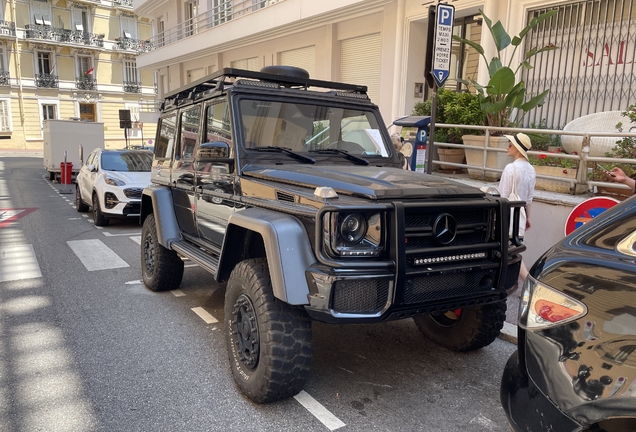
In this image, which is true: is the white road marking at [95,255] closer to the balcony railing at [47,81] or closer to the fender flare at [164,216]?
the fender flare at [164,216]

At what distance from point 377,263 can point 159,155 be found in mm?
4046

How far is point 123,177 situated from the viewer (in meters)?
10.5

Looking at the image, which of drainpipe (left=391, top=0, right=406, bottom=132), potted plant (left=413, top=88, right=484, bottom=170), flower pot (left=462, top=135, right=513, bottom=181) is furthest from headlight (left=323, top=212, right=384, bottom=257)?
drainpipe (left=391, top=0, right=406, bottom=132)

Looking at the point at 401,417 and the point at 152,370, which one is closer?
the point at 401,417

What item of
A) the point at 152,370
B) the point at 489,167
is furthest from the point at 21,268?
the point at 489,167

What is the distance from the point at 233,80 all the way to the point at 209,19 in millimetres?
18334

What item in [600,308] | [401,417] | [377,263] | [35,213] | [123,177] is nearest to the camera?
[600,308]

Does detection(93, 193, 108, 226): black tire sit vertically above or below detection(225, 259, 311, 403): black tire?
below

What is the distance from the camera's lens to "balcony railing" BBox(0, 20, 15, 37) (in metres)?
40.4

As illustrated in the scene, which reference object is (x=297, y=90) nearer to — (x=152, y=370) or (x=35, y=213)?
(x=152, y=370)

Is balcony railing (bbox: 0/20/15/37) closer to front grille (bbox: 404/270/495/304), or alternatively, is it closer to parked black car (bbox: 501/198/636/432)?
front grille (bbox: 404/270/495/304)

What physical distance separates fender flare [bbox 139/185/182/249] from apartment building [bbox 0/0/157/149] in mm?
35233

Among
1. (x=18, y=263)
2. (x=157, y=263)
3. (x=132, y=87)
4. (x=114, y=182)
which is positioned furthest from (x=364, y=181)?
(x=132, y=87)

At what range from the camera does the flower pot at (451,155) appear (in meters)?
8.77
